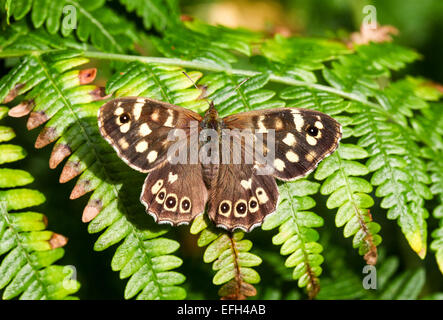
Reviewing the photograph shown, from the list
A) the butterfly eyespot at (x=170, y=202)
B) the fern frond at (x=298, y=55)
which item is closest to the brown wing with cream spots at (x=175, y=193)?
the butterfly eyespot at (x=170, y=202)

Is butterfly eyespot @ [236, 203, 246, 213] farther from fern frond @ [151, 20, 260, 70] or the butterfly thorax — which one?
fern frond @ [151, 20, 260, 70]

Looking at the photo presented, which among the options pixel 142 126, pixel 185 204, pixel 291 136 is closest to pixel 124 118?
pixel 142 126

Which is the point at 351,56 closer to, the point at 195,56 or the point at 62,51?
the point at 195,56

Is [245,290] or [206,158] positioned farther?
[206,158]

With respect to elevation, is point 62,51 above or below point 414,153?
above

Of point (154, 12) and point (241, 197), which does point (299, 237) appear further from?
point (154, 12)

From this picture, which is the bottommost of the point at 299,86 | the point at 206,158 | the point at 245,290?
the point at 245,290
